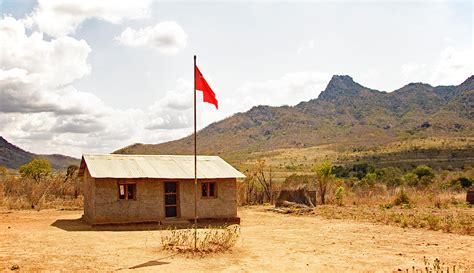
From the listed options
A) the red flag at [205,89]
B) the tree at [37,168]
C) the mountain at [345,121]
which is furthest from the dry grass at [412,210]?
the mountain at [345,121]

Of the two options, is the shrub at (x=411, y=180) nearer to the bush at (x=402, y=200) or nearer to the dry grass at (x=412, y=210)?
the dry grass at (x=412, y=210)

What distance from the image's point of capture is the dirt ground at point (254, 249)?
11.1 meters

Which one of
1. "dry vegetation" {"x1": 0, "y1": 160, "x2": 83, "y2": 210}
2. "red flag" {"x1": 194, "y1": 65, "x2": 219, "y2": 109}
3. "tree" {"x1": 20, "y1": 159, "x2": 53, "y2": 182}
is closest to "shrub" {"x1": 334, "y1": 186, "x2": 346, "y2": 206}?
"dry vegetation" {"x1": 0, "y1": 160, "x2": 83, "y2": 210}

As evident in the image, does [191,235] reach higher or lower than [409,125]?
lower

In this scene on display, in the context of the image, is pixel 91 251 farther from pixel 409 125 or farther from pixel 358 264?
pixel 409 125

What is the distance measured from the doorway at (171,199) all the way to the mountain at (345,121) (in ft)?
251

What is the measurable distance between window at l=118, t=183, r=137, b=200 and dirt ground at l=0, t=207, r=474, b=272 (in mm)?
1531

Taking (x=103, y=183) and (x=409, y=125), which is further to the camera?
(x=409, y=125)

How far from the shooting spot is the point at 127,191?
61.5ft

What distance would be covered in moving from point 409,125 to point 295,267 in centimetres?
12270

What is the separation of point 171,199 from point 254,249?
741 cm

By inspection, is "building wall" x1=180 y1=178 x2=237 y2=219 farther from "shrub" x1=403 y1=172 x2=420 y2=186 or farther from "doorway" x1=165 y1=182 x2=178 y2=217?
"shrub" x1=403 y1=172 x2=420 y2=186

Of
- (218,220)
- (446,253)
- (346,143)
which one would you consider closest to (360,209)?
(218,220)

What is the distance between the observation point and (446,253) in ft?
41.7
